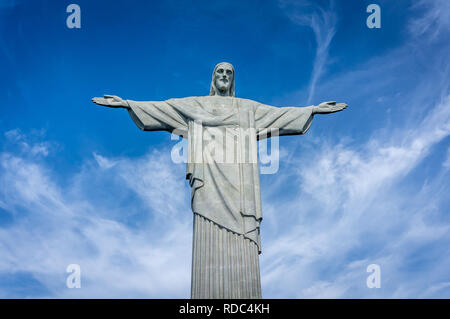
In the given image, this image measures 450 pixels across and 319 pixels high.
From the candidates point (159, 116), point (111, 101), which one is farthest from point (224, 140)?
point (111, 101)

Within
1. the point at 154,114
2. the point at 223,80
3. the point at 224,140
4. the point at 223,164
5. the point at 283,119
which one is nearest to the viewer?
the point at 223,164

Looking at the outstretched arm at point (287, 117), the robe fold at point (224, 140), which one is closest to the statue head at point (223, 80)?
the robe fold at point (224, 140)

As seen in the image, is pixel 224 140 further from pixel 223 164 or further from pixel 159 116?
pixel 159 116

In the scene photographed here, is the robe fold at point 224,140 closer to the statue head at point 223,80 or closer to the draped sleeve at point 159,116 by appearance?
the draped sleeve at point 159,116


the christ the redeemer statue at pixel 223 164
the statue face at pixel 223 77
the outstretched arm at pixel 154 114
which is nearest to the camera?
the christ the redeemer statue at pixel 223 164
